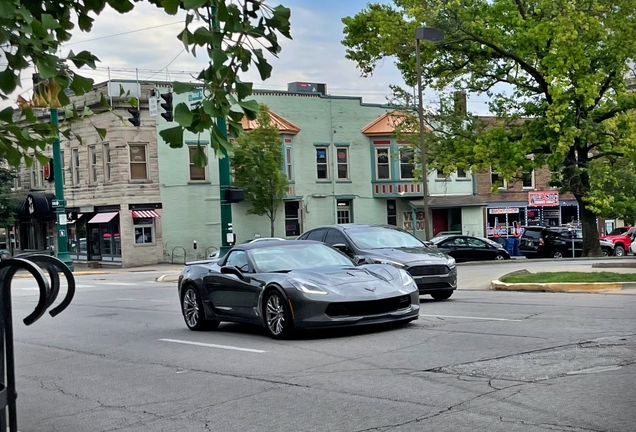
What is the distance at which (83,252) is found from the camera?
47.9 meters

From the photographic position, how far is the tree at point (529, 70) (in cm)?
2984

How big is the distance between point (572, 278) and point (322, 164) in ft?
101

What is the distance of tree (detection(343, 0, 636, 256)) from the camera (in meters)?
29.8

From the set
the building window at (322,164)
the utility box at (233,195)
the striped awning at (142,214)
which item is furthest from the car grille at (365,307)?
the building window at (322,164)

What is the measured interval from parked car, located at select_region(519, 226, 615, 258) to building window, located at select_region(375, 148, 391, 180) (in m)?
11.9

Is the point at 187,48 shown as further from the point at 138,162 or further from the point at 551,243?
the point at 138,162

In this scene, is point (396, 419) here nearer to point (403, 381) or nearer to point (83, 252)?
point (403, 381)

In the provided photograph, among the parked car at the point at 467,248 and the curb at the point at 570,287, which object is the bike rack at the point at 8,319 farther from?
the parked car at the point at 467,248

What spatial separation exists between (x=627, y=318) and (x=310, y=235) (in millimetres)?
8000

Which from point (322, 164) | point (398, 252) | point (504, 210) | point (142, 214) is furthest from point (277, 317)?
point (504, 210)

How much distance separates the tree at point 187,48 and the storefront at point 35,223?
42105 mm

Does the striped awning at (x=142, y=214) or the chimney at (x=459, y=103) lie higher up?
the chimney at (x=459, y=103)

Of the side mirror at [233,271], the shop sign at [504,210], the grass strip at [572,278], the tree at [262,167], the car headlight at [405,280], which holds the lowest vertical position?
the grass strip at [572,278]

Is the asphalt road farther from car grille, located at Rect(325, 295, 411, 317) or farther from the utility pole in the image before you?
the utility pole
